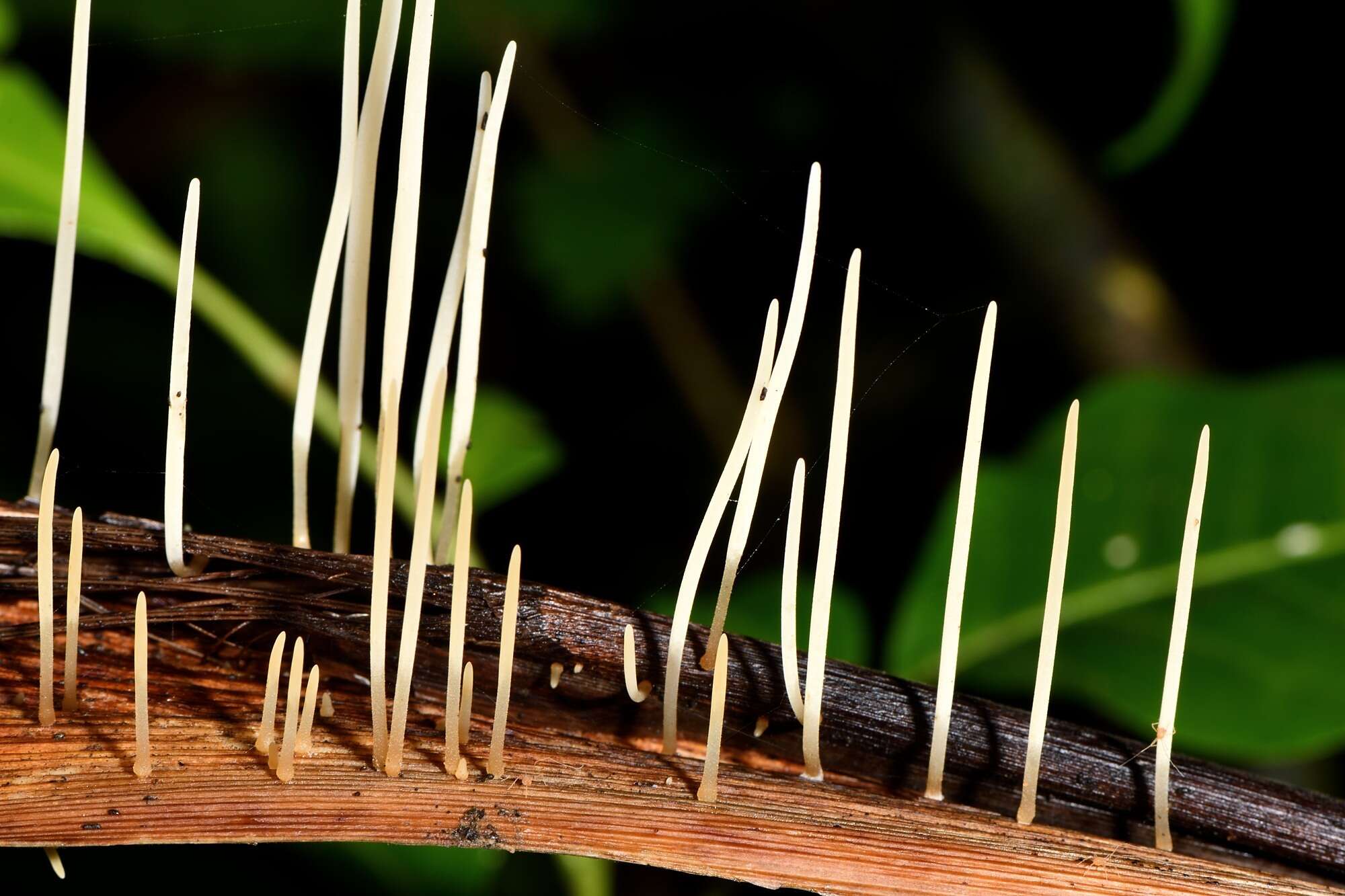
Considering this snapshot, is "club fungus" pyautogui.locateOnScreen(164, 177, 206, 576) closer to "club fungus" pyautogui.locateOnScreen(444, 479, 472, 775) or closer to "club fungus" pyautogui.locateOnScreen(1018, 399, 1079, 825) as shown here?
"club fungus" pyautogui.locateOnScreen(444, 479, 472, 775)

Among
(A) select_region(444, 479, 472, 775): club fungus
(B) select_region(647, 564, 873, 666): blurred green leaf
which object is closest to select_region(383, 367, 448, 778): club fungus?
(A) select_region(444, 479, 472, 775): club fungus

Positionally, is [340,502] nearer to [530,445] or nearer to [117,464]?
[530,445]

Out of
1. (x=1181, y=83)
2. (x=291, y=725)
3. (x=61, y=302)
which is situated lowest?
(x=291, y=725)

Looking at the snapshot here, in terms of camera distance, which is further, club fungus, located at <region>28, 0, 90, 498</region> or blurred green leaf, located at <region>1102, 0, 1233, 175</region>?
blurred green leaf, located at <region>1102, 0, 1233, 175</region>

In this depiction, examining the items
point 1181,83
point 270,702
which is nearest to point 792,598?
point 270,702

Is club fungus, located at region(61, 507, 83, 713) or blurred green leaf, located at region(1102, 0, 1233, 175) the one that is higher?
blurred green leaf, located at region(1102, 0, 1233, 175)

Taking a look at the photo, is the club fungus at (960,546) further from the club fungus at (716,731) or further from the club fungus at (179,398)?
the club fungus at (179,398)

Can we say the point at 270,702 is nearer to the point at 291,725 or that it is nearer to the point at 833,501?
the point at 291,725
